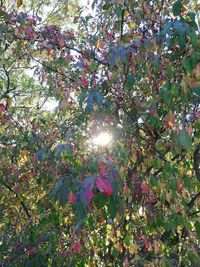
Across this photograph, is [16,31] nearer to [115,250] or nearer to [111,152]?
[111,152]

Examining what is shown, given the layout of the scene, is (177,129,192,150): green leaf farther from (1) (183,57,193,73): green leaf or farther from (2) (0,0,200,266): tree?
(1) (183,57,193,73): green leaf

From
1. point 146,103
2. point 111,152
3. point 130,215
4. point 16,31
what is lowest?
point 130,215

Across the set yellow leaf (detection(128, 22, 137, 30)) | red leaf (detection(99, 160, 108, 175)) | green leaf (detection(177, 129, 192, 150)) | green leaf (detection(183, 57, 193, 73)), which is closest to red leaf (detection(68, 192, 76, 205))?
red leaf (detection(99, 160, 108, 175))

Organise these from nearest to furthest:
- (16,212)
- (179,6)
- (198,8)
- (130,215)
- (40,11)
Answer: (179,6) < (130,215) < (198,8) < (16,212) < (40,11)

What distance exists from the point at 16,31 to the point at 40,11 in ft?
18.2

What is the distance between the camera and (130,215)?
2561mm

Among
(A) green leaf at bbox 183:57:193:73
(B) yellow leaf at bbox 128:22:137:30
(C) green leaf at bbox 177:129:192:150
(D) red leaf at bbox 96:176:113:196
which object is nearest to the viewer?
(D) red leaf at bbox 96:176:113:196

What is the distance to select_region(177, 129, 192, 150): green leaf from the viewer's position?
199 centimetres

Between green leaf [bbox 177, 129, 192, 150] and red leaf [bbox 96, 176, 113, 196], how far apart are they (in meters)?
0.58

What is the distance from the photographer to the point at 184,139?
2.01 metres

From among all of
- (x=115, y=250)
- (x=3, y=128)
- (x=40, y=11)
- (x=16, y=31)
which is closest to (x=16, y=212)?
(x=3, y=128)

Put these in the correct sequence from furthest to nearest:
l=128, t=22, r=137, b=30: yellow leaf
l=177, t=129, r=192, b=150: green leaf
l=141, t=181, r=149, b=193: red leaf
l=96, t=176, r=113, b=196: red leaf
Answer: l=128, t=22, r=137, b=30: yellow leaf
l=141, t=181, r=149, b=193: red leaf
l=177, t=129, r=192, b=150: green leaf
l=96, t=176, r=113, b=196: red leaf

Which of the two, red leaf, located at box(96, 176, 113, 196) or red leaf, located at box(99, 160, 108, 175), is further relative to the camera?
red leaf, located at box(99, 160, 108, 175)

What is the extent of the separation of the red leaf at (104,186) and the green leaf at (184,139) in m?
0.58
